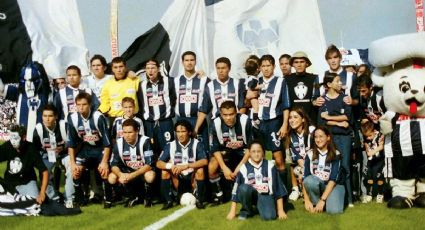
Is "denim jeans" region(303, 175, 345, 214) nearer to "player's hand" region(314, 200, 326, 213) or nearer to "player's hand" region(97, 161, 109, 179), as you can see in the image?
"player's hand" region(314, 200, 326, 213)

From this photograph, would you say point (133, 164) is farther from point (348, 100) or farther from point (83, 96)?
point (348, 100)

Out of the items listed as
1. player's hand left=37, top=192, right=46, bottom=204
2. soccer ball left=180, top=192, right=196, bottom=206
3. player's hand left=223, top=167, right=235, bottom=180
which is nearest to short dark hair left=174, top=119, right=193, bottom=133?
player's hand left=223, top=167, right=235, bottom=180

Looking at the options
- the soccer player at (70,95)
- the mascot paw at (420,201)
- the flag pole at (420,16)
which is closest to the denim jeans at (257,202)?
the mascot paw at (420,201)

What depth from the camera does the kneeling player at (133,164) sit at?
20.1 feet

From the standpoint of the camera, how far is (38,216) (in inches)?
219

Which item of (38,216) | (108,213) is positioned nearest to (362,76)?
(108,213)

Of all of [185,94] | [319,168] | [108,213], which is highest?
[185,94]

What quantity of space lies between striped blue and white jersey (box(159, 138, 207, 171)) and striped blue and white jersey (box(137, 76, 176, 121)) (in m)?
0.54

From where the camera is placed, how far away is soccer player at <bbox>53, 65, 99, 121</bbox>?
22.2ft

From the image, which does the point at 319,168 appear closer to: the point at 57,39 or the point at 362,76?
the point at 362,76

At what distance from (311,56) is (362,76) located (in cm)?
178

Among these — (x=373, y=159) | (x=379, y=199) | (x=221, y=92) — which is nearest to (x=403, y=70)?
(x=373, y=159)

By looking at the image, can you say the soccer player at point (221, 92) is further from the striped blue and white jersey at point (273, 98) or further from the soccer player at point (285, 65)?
the soccer player at point (285, 65)

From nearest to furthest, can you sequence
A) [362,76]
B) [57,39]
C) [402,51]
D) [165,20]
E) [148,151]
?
1. [402,51]
2. [148,151]
3. [362,76]
4. [57,39]
5. [165,20]
